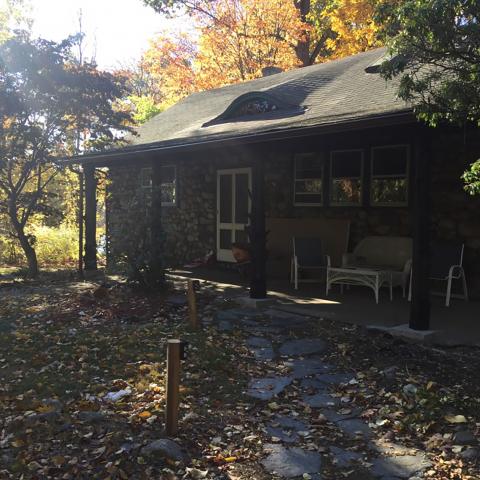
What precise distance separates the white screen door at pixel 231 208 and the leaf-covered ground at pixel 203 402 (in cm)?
519

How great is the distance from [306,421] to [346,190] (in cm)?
646

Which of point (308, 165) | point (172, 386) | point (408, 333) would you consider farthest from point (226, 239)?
point (172, 386)

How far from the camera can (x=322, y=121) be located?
701cm

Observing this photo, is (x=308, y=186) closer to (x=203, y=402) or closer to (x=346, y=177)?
(x=346, y=177)

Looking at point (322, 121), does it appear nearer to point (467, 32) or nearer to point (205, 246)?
point (467, 32)

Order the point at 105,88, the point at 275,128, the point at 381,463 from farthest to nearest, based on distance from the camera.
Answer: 1. the point at 105,88
2. the point at 275,128
3. the point at 381,463

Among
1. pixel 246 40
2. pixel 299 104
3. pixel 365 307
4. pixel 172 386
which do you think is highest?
pixel 246 40

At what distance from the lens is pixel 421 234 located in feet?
20.1

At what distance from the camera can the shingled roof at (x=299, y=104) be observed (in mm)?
7504

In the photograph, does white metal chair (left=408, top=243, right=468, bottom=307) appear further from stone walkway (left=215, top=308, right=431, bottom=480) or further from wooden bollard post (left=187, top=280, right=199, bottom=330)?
wooden bollard post (left=187, top=280, right=199, bottom=330)

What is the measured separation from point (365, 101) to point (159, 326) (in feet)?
14.5

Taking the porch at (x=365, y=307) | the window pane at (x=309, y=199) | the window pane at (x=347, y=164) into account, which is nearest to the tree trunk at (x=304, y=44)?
the window pane at (x=309, y=199)

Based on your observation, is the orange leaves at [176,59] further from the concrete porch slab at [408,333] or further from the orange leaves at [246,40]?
the concrete porch slab at [408,333]

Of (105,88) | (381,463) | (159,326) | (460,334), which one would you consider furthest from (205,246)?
(381,463)
